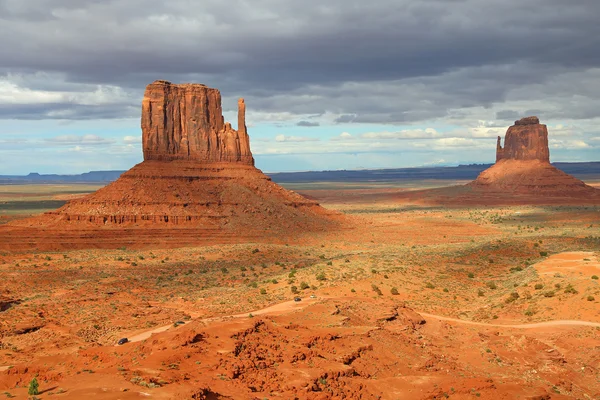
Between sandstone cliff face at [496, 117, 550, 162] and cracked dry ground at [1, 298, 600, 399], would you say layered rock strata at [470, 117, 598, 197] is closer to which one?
sandstone cliff face at [496, 117, 550, 162]

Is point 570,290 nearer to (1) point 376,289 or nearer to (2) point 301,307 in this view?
(1) point 376,289

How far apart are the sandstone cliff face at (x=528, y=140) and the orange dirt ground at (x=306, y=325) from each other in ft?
368

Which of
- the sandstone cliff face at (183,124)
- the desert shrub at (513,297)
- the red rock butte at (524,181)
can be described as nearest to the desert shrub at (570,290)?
the desert shrub at (513,297)

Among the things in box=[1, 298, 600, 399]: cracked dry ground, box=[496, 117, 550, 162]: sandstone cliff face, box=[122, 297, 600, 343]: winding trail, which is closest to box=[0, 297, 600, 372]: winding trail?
box=[122, 297, 600, 343]: winding trail

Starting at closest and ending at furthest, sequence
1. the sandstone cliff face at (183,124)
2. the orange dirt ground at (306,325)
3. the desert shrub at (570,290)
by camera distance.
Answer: the orange dirt ground at (306,325) → the desert shrub at (570,290) → the sandstone cliff face at (183,124)

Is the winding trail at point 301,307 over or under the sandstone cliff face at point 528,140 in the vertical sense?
under

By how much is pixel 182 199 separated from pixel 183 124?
1262 centimetres

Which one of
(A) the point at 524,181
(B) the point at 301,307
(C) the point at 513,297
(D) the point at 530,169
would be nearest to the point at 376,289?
(B) the point at 301,307

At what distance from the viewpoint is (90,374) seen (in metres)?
21.2

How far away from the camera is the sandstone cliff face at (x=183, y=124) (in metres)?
92.3

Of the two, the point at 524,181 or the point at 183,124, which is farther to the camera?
the point at 524,181

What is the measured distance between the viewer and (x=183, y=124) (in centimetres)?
9338

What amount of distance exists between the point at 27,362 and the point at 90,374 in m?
7.25

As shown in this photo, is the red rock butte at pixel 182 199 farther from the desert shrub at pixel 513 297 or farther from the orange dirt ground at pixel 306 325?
the desert shrub at pixel 513 297
